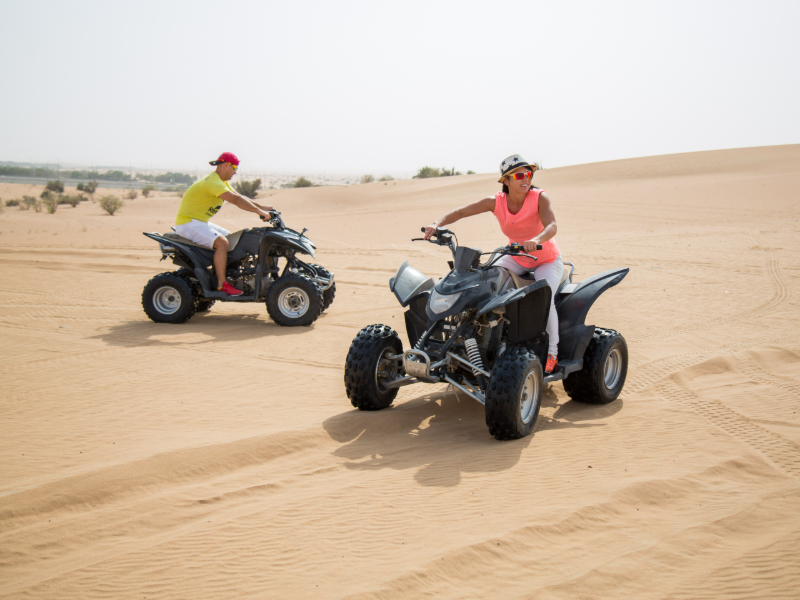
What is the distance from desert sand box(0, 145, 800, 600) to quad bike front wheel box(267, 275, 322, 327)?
0.28 metres

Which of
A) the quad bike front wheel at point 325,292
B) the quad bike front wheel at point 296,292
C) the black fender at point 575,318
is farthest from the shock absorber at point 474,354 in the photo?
the quad bike front wheel at point 325,292

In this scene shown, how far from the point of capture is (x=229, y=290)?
384 inches

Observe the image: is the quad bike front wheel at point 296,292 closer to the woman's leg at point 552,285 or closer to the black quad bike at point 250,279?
the black quad bike at point 250,279

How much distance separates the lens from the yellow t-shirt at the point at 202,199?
9508mm

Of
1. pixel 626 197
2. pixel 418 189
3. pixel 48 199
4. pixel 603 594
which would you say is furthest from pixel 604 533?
pixel 418 189

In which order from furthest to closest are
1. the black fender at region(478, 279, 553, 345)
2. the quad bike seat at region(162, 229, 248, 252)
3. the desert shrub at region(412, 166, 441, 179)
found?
the desert shrub at region(412, 166, 441, 179)
the quad bike seat at region(162, 229, 248, 252)
the black fender at region(478, 279, 553, 345)

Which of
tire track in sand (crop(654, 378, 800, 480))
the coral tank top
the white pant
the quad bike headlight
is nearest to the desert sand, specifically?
tire track in sand (crop(654, 378, 800, 480))

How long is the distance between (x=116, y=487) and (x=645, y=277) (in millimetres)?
10847

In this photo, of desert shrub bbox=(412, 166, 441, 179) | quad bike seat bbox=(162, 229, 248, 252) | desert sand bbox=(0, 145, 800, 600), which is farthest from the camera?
desert shrub bbox=(412, 166, 441, 179)

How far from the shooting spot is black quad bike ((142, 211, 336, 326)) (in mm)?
9555

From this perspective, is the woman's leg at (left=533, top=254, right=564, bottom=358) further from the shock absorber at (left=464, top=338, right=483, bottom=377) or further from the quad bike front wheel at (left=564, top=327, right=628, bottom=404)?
the shock absorber at (left=464, top=338, right=483, bottom=377)

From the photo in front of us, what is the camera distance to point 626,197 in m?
28.8

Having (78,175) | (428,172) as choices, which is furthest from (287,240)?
(78,175)

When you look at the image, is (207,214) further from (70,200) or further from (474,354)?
(70,200)
